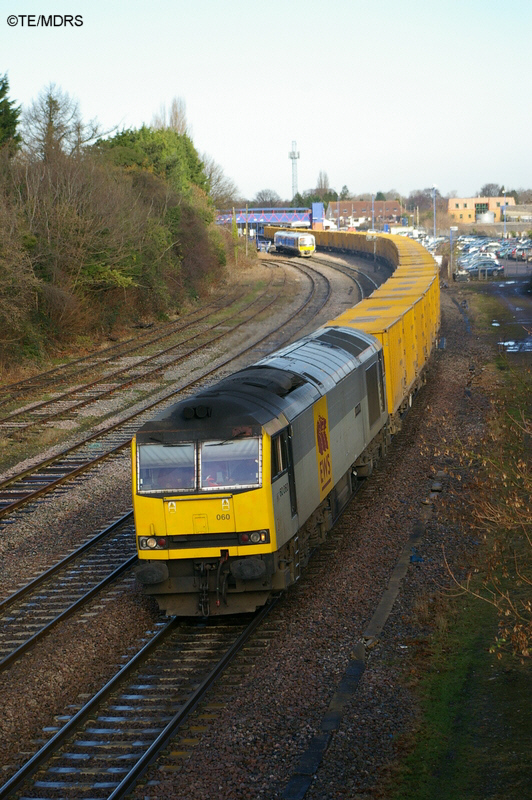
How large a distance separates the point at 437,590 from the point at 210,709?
3775 millimetres

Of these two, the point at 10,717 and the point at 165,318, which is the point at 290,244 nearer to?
the point at 165,318

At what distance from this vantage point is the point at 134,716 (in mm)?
8117

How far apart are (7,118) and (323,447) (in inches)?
1130

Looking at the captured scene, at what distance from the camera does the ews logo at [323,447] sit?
1193 cm

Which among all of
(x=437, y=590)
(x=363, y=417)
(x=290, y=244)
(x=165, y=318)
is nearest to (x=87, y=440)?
(x=363, y=417)

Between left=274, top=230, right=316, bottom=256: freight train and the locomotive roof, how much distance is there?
199ft

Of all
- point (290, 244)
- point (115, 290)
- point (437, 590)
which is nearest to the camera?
point (437, 590)

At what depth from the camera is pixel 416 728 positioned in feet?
→ 25.0

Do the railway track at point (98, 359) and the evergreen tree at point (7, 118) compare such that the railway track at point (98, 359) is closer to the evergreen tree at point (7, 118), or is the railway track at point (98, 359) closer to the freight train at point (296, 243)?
the evergreen tree at point (7, 118)

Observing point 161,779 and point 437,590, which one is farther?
point 437,590

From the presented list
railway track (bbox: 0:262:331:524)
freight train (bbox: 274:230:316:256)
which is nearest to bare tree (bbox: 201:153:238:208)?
freight train (bbox: 274:230:316:256)

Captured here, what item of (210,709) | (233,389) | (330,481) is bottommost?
(210,709)

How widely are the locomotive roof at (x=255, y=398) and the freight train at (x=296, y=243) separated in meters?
60.7

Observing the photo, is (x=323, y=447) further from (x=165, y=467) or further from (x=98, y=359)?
(x=98, y=359)
